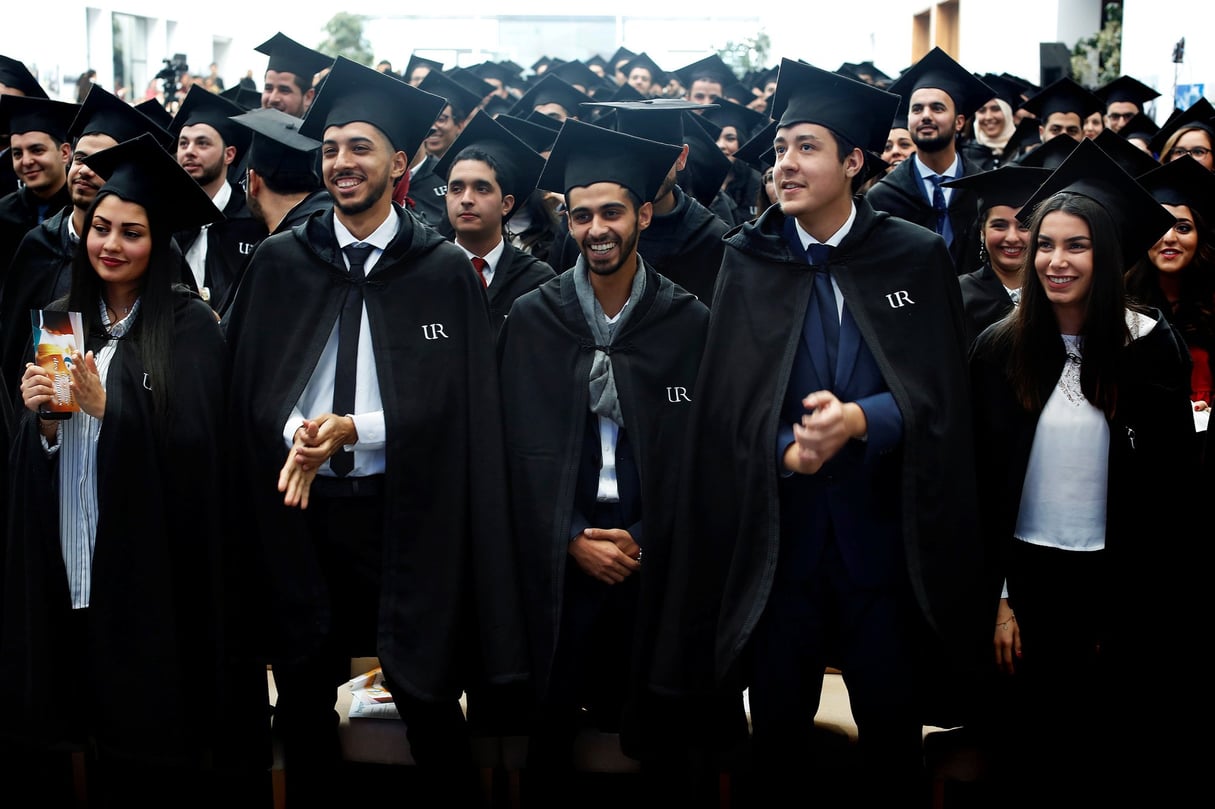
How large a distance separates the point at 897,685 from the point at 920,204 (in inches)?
164

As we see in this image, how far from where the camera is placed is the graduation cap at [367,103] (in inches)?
181

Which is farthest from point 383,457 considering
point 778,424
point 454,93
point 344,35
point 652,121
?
point 344,35

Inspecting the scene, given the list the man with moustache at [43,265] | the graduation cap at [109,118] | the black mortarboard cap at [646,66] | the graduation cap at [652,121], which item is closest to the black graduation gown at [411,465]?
the man with moustache at [43,265]

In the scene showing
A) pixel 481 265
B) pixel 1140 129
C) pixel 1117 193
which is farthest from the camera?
pixel 1140 129

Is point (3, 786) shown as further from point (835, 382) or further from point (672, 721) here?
point (835, 382)

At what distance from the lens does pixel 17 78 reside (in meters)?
9.25

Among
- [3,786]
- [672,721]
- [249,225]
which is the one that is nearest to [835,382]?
[672,721]

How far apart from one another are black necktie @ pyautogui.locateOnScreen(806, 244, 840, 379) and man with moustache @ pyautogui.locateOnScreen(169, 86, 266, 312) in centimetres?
301

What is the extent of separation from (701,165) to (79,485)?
449 cm

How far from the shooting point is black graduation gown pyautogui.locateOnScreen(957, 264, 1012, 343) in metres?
5.29

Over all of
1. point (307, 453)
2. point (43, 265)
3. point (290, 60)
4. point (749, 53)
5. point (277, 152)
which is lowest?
point (307, 453)

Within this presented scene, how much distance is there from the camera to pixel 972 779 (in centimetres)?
457

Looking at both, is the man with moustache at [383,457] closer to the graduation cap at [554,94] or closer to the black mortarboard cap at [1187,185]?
the black mortarboard cap at [1187,185]

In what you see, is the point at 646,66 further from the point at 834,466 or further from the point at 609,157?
the point at 834,466
